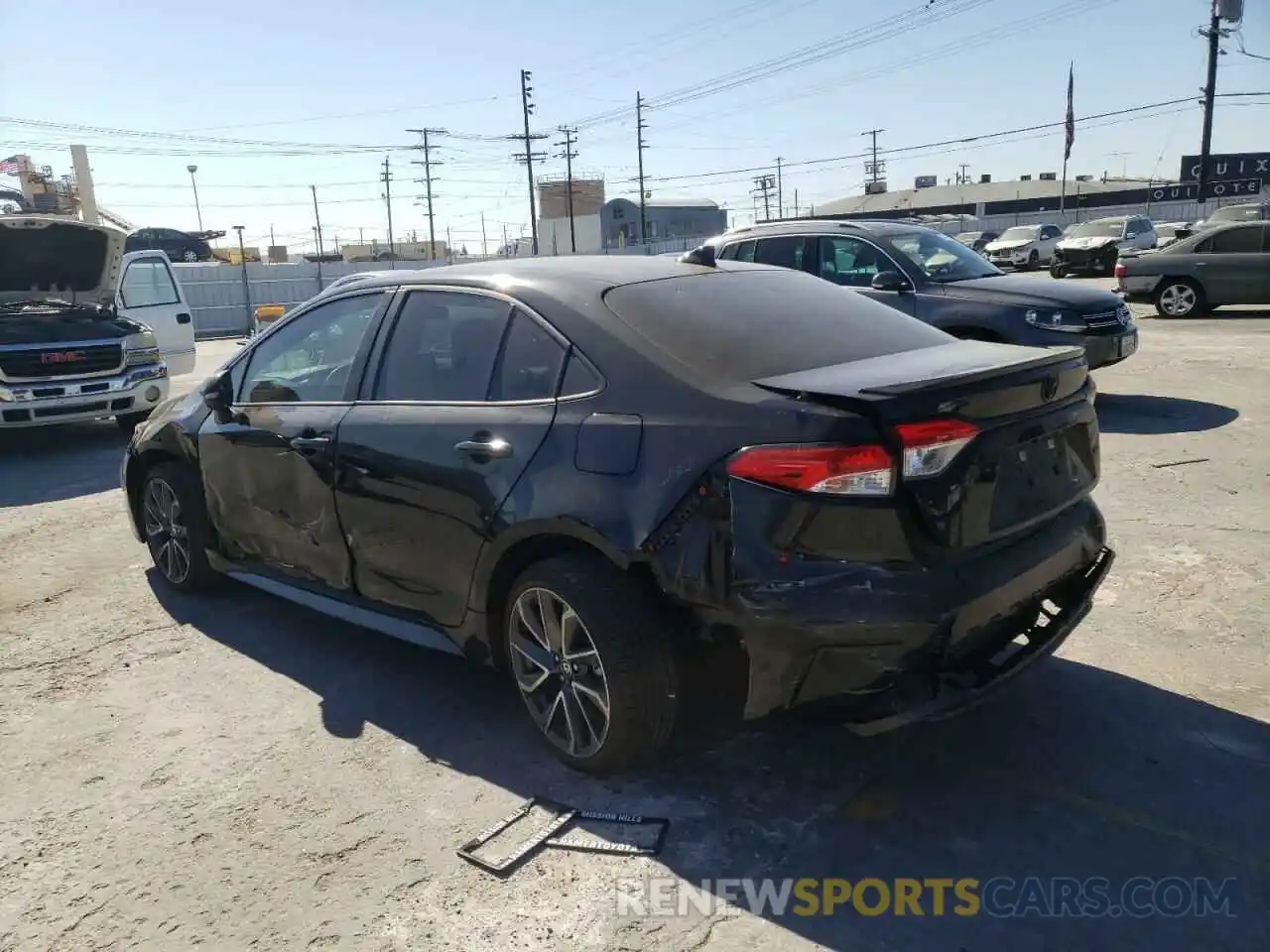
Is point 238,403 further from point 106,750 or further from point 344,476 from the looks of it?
point 106,750

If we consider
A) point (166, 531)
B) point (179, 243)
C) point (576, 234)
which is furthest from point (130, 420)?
point (576, 234)

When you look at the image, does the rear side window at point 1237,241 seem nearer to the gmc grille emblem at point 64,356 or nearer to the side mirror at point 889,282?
the side mirror at point 889,282

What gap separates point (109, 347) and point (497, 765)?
27.3 feet

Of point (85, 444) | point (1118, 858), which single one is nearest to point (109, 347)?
point (85, 444)

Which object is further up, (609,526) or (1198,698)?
(609,526)

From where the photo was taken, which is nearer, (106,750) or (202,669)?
(106,750)

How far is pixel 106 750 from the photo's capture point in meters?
3.60

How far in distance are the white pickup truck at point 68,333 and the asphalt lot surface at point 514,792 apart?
5399 mm

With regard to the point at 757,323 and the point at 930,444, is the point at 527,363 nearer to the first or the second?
the point at 757,323

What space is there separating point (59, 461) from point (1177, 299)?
1622cm

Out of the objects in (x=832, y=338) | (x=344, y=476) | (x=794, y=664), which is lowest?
(x=794, y=664)

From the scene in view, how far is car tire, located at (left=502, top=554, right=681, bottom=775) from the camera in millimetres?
2965

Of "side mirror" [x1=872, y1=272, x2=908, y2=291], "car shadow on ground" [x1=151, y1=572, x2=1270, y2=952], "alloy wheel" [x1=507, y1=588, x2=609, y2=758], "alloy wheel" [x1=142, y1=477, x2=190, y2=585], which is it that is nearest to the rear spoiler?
"alloy wheel" [x1=507, y1=588, x2=609, y2=758]

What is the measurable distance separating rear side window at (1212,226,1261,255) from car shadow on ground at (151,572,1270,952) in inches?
572
